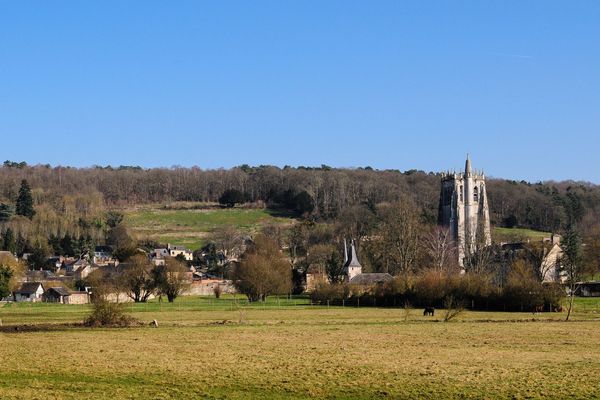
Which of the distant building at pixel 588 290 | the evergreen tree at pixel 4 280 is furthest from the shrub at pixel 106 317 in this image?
the distant building at pixel 588 290

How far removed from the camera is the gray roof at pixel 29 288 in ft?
347

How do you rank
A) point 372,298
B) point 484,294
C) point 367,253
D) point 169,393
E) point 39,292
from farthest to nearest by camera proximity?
point 367,253 → point 39,292 → point 372,298 → point 484,294 → point 169,393

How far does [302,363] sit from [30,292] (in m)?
85.3

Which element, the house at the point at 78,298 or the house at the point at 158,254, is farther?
the house at the point at 158,254

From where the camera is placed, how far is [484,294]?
72.3 m

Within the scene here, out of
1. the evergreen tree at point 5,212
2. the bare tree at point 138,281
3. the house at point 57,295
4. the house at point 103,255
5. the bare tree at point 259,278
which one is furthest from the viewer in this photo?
the evergreen tree at point 5,212

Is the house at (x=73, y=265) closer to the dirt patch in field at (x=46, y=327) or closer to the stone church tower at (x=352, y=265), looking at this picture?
the stone church tower at (x=352, y=265)

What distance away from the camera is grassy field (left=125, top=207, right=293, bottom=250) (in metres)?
172

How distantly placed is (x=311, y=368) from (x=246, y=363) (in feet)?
8.35

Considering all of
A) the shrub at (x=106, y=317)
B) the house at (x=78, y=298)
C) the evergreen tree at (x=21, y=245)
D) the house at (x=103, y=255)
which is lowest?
the house at (x=78, y=298)

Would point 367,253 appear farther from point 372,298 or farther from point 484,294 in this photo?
point 484,294

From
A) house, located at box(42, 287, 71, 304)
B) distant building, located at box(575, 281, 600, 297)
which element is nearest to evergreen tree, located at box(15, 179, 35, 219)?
house, located at box(42, 287, 71, 304)

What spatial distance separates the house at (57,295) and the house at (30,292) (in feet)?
7.93

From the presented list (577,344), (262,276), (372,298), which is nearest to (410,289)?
(372,298)
